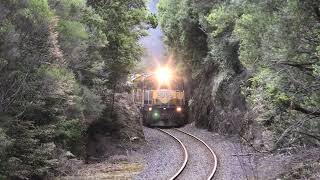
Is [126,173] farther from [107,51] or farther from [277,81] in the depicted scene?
→ [107,51]

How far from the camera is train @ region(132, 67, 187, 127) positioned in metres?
32.3

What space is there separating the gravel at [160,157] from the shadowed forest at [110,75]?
1307 millimetres

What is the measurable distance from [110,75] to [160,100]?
8.87 m

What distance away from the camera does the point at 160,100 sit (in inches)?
1271

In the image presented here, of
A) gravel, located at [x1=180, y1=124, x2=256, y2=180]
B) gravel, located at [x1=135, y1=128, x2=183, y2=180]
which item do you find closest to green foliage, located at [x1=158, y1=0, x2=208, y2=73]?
gravel, located at [x1=180, y1=124, x2=256, y2=180]

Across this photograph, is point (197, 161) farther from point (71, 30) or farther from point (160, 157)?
point (71, 30)

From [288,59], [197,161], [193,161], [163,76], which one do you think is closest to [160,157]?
[193,161]

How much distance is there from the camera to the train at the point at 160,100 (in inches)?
1271

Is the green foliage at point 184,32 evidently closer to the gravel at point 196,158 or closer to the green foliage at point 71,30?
the gravel at point 196,158

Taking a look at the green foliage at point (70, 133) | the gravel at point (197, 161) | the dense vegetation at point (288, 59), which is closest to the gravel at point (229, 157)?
the gravel at point (197, 161)

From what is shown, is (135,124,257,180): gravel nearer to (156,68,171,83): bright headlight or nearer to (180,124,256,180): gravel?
(180,124,256,180): gravel

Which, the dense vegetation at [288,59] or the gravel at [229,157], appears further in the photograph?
the gravel at [229,157]

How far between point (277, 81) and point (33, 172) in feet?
22.6

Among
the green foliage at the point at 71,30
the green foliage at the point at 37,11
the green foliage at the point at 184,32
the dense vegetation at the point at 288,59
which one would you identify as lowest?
the dense vegetation at the point at 288,59
